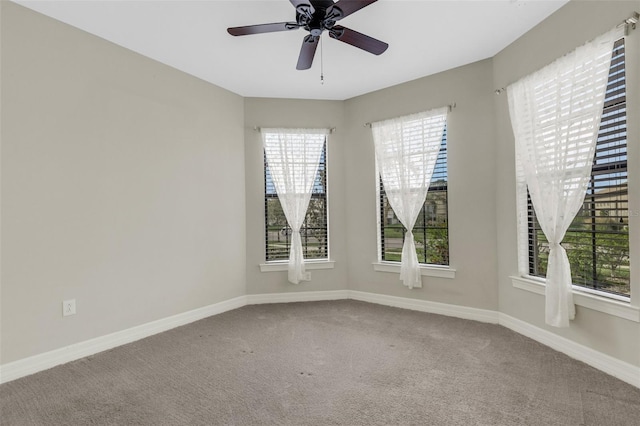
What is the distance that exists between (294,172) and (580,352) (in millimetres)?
3456

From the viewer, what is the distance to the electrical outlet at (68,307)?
274 cm

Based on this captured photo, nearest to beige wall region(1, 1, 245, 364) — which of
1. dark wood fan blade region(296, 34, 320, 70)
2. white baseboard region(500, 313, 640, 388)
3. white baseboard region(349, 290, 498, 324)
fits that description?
dark wood fan blade region(296, 34, 320, 70)

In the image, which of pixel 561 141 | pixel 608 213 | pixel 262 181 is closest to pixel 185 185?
pixel 262 181

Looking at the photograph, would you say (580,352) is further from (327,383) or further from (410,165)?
(410,165)

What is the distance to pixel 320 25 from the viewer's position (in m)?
2.26

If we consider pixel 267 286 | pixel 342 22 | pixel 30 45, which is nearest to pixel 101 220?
pixel 30 45

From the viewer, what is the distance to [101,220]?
2984 millimetres

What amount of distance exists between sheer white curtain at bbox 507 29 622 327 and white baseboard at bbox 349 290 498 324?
952 mm

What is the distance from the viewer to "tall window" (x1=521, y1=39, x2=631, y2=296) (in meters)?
2.35

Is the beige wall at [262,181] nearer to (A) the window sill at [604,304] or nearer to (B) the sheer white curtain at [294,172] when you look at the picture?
(B) the sheer white curtain at [294,172]

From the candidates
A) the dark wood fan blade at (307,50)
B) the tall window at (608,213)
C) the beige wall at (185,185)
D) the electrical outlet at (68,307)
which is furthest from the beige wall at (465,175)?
the electrical outlet at (68,307)

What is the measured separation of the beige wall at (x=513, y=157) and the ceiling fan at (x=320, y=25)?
1518 mm

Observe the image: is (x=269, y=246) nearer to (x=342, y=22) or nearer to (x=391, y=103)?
(x=391, y=103)

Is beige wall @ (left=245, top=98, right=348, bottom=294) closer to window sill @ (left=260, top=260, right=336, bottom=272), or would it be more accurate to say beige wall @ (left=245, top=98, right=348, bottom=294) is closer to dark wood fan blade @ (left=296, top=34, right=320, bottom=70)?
window sill @ (left=260, top=260, right=336, bottom=272)
